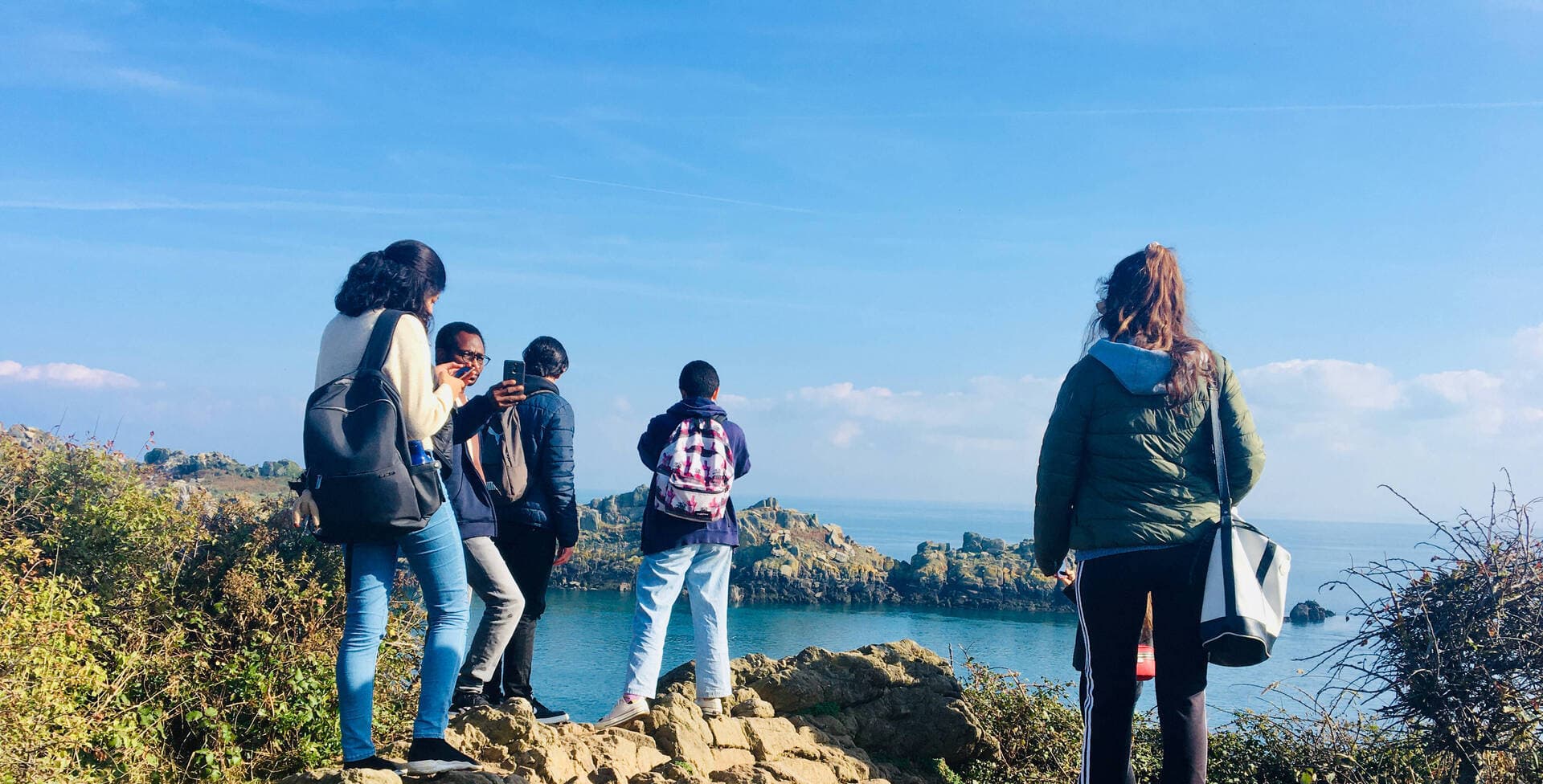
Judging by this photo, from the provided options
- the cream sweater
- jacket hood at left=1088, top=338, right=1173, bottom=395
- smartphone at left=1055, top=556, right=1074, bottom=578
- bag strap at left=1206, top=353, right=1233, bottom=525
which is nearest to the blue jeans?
the cream sweater

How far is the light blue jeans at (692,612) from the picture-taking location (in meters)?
5.66

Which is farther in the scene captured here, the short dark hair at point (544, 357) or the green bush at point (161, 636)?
the short dark hair at point (544, 357)

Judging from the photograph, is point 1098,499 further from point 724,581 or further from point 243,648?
point 243,648

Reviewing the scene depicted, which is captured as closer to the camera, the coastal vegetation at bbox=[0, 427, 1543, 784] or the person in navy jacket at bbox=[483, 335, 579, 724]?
the coastal vegetation at bbox=[0, 427, 1543, 784]

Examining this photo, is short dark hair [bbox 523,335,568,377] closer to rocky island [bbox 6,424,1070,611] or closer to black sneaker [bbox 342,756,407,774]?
black sneaker [bbox 342,756,407,774]

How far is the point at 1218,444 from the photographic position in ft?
13.2

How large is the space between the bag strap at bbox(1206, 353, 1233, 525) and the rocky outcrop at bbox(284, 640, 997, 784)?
244 cm

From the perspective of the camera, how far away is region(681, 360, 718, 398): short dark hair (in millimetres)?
5898

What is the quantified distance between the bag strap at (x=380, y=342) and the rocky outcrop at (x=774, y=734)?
1.53 m

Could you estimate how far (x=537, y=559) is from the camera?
18.8 ft

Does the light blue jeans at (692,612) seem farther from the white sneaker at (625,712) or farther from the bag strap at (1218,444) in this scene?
the bag strap at (1218,444)

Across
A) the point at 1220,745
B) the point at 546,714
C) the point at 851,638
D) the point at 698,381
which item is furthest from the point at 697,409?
the point at 851,638

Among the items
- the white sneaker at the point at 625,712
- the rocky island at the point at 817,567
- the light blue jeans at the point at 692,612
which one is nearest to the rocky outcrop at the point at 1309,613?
the rocky island at the point at 817,567

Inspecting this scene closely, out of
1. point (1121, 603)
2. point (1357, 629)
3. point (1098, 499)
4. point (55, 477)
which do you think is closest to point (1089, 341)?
point (1098, 499)
